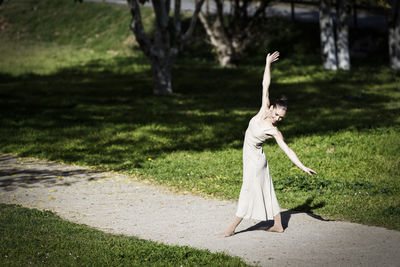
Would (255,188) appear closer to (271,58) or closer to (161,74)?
(271,58)

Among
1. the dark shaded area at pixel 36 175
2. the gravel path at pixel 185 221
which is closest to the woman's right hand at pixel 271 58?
the gravel path at pixel 185 221

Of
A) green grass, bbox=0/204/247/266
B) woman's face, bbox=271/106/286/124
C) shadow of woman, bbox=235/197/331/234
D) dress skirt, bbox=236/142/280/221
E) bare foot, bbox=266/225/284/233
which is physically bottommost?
shadow of woman, bbox=235/197/331/234

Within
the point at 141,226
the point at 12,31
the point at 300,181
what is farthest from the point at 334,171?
the point at 12,31

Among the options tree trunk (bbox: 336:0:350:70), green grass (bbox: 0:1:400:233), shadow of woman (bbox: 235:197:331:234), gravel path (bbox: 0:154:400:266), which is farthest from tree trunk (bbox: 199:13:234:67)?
shadow of woman (bbox: 235:197:331:234)

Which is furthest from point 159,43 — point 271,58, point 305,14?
point 305,14

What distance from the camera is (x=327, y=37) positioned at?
2364cm

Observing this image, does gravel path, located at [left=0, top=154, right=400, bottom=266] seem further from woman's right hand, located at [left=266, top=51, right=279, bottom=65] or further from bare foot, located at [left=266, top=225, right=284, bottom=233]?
woman's right hand, located at [left=266, top=51, right=279, bottom=65]

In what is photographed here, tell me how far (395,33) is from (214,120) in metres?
10.7

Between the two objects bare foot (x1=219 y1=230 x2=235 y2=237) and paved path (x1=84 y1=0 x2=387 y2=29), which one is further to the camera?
paved path (x1=84 y1=0 x2=387 y2=29)

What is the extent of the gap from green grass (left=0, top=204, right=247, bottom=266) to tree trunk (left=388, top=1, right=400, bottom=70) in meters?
18.6

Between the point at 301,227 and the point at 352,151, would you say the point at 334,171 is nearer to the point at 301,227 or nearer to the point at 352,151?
the point at 352,151

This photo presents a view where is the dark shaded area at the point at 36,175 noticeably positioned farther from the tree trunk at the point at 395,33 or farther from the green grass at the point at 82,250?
the tree trunk at the point at 395,33

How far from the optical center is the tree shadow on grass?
13417 millimetres

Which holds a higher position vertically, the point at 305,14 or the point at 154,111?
the point at 305,14
